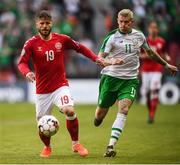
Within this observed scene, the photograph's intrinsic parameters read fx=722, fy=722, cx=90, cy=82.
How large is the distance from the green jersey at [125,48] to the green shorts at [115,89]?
9 cm

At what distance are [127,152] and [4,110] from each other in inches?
449

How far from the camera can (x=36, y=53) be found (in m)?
12.1

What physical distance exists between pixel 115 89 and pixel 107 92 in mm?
246

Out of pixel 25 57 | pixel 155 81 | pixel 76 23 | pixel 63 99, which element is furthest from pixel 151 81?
pixel 76 23

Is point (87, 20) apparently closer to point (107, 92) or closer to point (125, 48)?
point (107, 92)

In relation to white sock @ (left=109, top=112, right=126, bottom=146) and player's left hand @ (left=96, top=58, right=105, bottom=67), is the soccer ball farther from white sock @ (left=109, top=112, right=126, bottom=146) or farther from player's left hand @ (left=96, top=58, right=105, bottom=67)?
player's left hand @ (left=96, top=58, right=105, bottom=67)

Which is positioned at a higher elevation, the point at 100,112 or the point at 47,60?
the point at 47,60

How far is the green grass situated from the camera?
468 inches

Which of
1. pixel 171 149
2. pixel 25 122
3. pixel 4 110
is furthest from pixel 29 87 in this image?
pixel 171 149

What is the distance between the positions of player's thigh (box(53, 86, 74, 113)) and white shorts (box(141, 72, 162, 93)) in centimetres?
781

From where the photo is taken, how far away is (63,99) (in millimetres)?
11992

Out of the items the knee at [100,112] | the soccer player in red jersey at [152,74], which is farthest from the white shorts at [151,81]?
the knee at [100,112]

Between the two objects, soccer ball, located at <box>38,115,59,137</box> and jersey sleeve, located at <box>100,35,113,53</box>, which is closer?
soccer ball, located at <box>38,115,59,137</box>

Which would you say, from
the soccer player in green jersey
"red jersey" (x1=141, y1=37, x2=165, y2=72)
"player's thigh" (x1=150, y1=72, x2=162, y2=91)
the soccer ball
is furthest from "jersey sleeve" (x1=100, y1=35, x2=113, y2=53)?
"player's thigh" (x1=150, y1=72, x2=162, y2=91)
